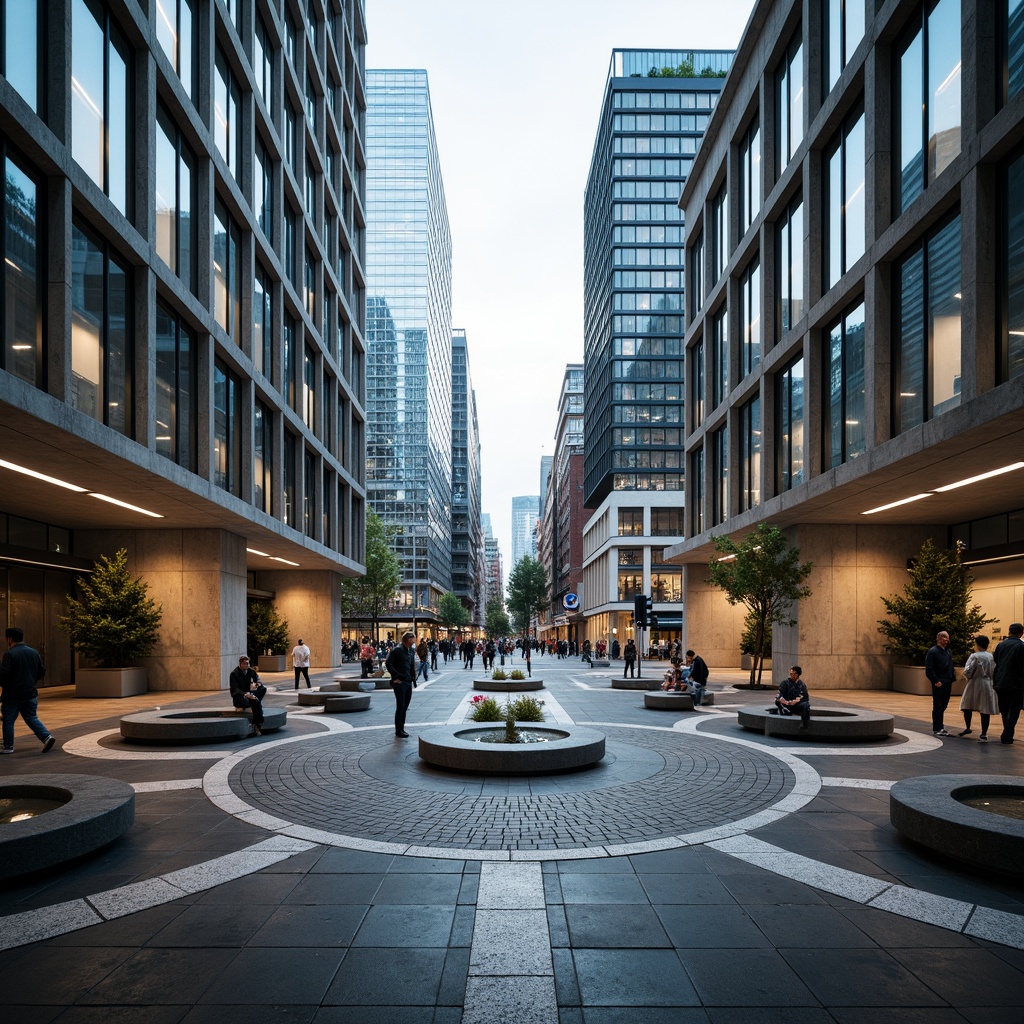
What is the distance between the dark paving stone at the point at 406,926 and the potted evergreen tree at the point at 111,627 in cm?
1820

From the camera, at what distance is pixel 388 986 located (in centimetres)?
404

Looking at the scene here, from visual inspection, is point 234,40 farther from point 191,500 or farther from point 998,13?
point 998,13

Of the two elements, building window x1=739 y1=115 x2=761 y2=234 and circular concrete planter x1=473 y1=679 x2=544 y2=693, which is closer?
circular concrete planter x1=473 y1=679 x2=544 y2=693

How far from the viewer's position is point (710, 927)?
4809 millimetres

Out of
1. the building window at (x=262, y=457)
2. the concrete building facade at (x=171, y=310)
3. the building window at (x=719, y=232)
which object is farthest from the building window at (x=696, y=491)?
the building window at (x=262, y=457)

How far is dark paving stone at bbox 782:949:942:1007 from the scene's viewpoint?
3.88m

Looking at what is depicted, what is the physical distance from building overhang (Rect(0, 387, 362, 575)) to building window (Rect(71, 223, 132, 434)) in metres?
0.92

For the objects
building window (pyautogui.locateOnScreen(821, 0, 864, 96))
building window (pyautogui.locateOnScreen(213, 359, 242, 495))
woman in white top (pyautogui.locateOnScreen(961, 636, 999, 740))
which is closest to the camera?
woman in white top (pyautogui.locateOnScreen(961, 636, 999, 740))

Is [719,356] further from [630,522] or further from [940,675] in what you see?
[630,522]

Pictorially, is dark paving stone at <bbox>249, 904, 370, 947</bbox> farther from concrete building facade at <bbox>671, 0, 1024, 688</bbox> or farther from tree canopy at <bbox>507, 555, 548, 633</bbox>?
tree canopy at <bbox>507, 555, 548, 633</bbox>

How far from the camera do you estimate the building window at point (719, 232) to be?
3155 cm

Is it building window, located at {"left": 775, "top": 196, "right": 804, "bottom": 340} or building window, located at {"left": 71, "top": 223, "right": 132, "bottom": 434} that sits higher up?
building window, located at {"left": 775, "top": 196, "right": 804, "bottom": 340}

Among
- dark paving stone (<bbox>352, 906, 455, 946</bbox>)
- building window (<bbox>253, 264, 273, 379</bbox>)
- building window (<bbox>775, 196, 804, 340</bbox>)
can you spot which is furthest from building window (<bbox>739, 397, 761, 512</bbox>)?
dark paving stone (<bbox>352, 906, 455, 946</bbox>)

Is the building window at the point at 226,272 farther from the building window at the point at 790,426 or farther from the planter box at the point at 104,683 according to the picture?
the building window at the point at 790,426
